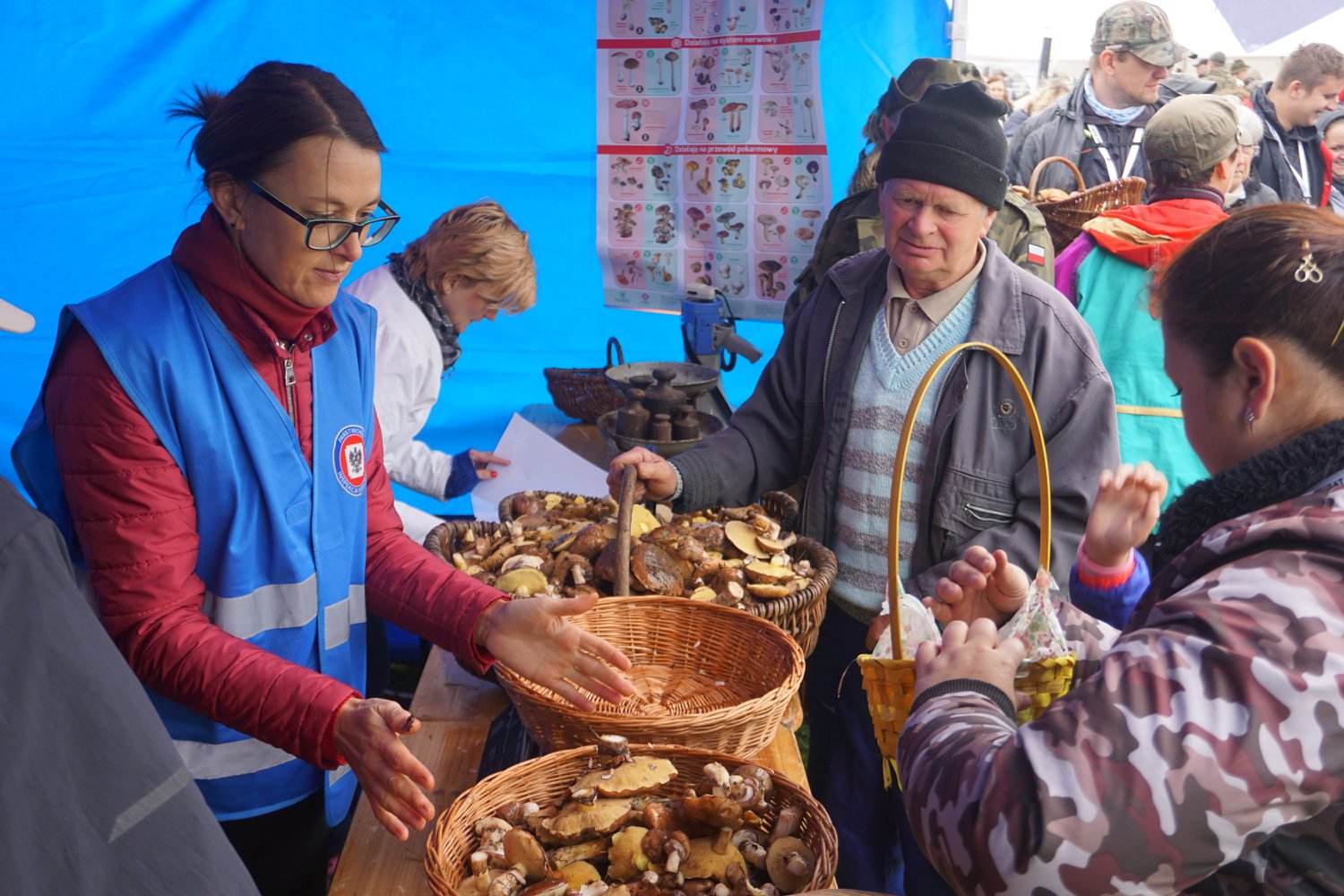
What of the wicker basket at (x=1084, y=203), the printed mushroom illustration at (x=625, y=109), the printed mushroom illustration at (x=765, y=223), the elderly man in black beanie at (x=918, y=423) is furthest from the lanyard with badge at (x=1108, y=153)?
the elderly man in black beanie at (x=918, y=423)

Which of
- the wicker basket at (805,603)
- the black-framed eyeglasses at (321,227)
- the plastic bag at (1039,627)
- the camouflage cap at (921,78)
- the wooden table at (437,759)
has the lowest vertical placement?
the wooden table at (437,759)

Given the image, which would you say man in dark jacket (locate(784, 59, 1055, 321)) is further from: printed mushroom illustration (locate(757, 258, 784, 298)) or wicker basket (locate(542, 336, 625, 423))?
wicker basket (locate(542, 336, 625, 423))

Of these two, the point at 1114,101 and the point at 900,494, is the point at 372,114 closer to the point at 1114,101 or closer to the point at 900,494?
the point at 1114,101

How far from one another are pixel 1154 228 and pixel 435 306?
7.61ft

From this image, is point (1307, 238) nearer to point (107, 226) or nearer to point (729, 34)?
point (729, 34)

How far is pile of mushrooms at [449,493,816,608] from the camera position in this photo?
7.08 feet

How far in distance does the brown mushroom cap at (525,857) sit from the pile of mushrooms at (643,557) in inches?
27.5

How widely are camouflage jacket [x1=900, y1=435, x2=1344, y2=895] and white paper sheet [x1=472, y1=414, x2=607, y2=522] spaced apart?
7.52 feet

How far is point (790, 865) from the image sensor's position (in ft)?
4.58

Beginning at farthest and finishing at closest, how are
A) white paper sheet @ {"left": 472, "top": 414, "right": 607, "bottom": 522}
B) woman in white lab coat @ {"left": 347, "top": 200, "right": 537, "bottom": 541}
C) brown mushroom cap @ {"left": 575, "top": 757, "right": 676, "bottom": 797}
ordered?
white paper sheet @ {"left": 472, "top": 414, "right": 607, "bottom": 522}
woman in white lab coat @ {"left": 347, "top": 200, "right": 537, "bottom": 541}
brown mushroom cap @ {"left": 575, "top": 757, "right": 676, "bottom": 797}

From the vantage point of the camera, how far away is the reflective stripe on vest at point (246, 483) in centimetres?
164

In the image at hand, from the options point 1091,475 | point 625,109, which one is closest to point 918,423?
point 1091,475

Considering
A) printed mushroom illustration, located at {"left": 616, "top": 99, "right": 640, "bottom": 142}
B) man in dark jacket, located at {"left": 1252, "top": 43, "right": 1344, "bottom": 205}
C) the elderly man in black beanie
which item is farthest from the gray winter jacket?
man in dark jacket, located at {"left": 1252, "top": 43, "right": 1344, "bottom": 205}

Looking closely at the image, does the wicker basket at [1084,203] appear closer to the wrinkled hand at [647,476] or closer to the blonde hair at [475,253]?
the blonde hair at [475,253]
